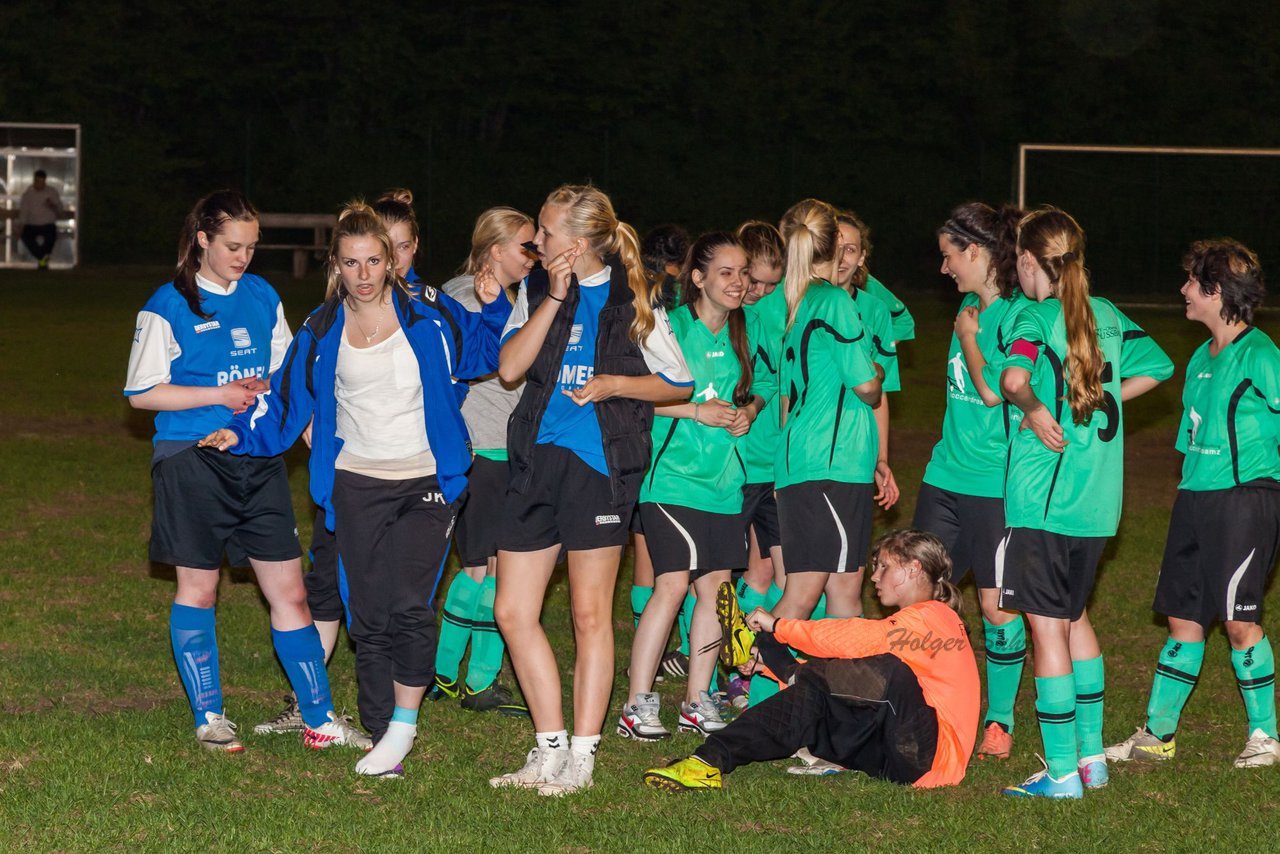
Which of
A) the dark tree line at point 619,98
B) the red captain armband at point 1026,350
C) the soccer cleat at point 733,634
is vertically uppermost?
the dark tree line at point 619,98

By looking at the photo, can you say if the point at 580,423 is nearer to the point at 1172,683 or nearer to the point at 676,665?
the point at 676,665

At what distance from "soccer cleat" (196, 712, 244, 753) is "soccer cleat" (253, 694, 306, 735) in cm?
15

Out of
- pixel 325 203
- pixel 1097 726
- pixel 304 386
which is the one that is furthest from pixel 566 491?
pixel 325 203

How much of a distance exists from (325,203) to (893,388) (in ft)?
90.1

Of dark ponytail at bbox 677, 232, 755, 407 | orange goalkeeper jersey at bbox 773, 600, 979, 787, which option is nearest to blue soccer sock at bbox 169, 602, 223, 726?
orange goalkeeper jersey at bbox 773, 600, 979, 787

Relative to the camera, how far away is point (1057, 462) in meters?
4.91

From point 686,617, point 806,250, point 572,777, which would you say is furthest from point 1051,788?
point 806,250


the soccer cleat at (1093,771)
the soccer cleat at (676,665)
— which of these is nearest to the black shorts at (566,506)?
the soccer cleat at (1093,771)

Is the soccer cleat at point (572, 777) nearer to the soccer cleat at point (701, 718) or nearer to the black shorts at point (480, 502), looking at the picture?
the soccer cleat at point (701, 718)

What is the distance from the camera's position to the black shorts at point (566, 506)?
4.73 metres

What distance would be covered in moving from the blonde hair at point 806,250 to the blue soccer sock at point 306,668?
6.88 ft

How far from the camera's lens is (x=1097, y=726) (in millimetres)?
5145

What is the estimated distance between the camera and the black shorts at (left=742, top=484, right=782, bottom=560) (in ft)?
20.0

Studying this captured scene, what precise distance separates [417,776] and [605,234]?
187 cm
